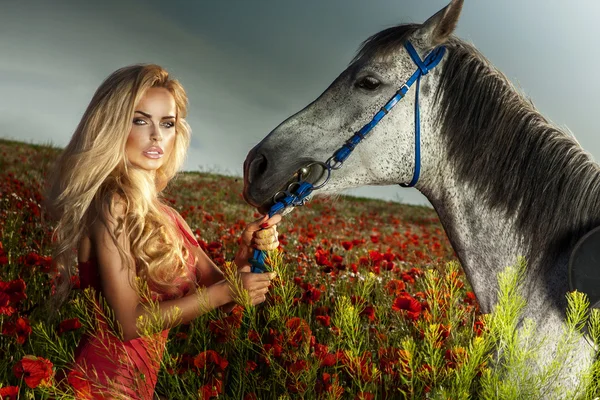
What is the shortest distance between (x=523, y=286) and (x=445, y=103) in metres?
1.12

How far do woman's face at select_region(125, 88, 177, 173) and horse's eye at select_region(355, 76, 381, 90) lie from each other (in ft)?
3.82

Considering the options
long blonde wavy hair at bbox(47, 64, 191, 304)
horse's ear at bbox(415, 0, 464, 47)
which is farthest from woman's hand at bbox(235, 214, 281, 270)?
horse's ear at bbox(415, 0, 464, 47)

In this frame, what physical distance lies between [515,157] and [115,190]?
226 centimetres

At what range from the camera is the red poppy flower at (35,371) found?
2.10 meters

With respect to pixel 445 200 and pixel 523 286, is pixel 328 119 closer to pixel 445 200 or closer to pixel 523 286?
pixel 445 200

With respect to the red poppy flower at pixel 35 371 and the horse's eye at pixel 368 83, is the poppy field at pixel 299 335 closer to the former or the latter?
the red poppy flower at pixel 35 371

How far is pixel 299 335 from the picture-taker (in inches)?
114

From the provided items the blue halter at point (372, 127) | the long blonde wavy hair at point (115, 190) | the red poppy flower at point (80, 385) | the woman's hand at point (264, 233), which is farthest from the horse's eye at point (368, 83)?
the red poppy flower at point (80, 385)

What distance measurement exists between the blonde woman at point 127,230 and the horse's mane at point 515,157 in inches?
46.3

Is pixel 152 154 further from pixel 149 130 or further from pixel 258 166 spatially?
pixel 258 166

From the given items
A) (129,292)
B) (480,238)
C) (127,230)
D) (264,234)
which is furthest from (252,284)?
(480,238)

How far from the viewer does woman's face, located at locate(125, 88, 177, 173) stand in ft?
9.76

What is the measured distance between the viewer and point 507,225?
2.77 metres

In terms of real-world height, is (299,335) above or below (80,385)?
above
